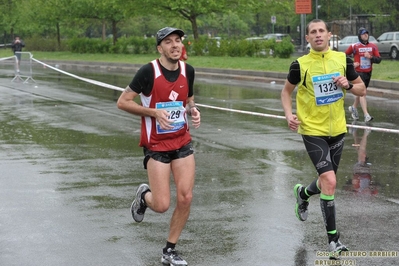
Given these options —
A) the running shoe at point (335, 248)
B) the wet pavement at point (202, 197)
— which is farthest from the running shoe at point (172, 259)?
the running shoe at point (335, 248)

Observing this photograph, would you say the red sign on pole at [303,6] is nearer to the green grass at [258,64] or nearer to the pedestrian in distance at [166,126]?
the green grass at [258,64]

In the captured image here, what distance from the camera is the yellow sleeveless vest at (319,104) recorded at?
6648mm

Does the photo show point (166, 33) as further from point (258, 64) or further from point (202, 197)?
point (258, 64)

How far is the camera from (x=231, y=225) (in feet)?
23.8

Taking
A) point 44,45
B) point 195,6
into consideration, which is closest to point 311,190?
point 195,6

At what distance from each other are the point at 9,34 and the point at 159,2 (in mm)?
38280

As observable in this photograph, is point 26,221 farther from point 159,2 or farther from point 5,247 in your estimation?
point 159,2

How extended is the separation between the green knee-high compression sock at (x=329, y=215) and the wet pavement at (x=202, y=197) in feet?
0.67

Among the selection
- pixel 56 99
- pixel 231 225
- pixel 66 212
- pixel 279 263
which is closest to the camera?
pixel 279 263

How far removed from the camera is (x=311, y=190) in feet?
23.3

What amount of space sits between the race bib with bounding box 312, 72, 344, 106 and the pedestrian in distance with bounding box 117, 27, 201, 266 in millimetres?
1199

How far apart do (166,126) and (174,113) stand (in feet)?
0.59

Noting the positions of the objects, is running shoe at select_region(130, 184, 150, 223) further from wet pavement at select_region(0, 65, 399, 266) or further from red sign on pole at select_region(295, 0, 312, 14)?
red sign on pole at select_region(295, 0, 312, 14)

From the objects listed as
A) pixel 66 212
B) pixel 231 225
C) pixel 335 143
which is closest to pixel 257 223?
pixel 231 225
